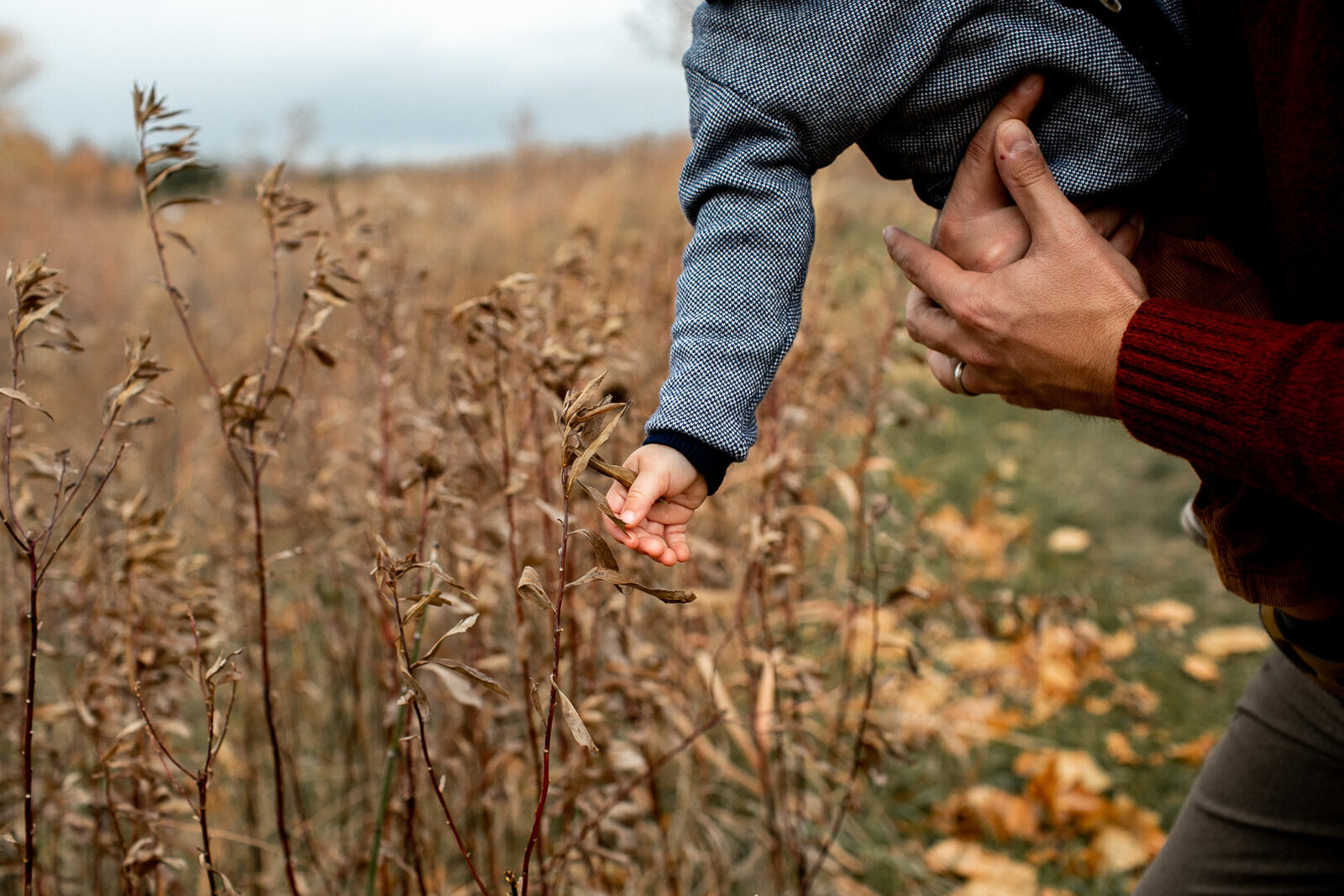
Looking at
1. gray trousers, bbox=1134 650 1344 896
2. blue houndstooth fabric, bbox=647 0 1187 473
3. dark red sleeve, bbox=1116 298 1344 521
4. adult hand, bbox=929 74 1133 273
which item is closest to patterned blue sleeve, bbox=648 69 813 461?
blue houndstooth fabric, bbox=647 0 1187 473

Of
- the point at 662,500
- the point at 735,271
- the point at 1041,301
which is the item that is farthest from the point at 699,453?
the point at 1041,301

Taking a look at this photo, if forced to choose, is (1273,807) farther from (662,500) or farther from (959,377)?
(662,500)

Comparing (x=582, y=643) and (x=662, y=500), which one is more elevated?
(x=662, y=500)

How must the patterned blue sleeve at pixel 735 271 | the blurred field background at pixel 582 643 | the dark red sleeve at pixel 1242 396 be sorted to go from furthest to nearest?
the blurred field background at pixel 582 643 < the patterned blue sleeve at pixel 735 271 < the dark red sleeve at pixel 1242 396

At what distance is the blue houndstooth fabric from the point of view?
A: 1.07m

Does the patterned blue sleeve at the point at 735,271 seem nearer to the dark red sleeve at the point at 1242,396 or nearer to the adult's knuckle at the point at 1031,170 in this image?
the adult's knuckle at the point at 1031,170

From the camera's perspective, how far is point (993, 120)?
44.1 inches

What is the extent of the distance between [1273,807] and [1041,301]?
77 cm

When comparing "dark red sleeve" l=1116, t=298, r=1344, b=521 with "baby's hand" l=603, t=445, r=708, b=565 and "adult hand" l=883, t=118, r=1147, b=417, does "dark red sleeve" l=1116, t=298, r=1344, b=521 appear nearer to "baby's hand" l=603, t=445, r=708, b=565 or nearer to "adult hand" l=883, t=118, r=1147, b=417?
"adult hand" l=883, t=118, r=1147, b=417

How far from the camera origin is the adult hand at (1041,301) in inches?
38.6

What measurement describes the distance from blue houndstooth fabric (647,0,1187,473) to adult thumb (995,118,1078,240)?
0.08m

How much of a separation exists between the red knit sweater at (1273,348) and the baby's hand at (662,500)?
0.44 meters

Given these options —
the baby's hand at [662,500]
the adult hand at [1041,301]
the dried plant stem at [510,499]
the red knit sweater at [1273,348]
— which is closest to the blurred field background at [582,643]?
the dried plant stem at [510,499]

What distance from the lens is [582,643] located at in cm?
173
